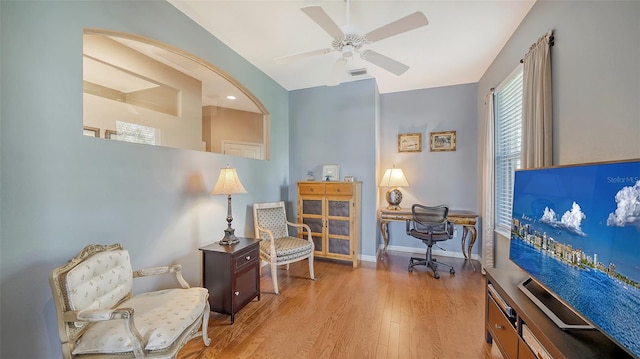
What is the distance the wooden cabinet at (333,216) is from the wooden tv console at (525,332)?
1.86 m

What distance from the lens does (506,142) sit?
3.00 meters

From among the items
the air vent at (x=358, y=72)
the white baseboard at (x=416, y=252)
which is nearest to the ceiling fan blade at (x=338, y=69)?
the air vent at (x=358, y=72)

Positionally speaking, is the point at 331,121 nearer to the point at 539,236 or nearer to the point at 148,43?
the point at 148,43

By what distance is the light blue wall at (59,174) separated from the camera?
131cm

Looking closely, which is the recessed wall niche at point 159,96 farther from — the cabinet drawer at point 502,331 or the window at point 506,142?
the window at point 506,142

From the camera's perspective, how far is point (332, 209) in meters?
3.64

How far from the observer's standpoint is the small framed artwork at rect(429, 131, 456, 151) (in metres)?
4.03

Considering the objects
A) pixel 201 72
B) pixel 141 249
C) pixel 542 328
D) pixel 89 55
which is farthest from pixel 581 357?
pixel 201 72

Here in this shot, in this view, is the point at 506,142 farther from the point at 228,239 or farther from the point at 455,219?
the point at 228,239

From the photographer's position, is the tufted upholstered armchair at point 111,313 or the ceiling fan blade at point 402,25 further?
the ceiling fan blade at point 402,25

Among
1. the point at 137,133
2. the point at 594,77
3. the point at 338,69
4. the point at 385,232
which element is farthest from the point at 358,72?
the point at 137,133

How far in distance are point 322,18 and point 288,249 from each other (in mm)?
2285

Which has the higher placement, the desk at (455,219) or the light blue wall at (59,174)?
the light blue wall at (59,174)

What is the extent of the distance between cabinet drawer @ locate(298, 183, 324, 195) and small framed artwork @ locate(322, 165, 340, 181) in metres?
0.33
